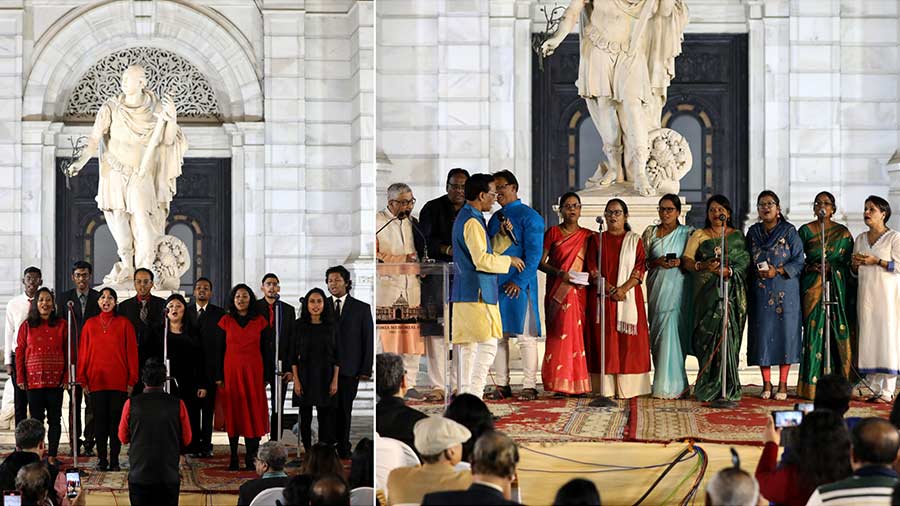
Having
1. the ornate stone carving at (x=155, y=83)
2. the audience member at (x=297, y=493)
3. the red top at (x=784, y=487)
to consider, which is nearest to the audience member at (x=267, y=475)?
the audience member at (x=297, y=493)

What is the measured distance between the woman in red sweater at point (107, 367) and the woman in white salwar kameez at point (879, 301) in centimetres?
384

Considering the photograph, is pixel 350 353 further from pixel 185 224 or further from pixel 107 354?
pixel 185 224

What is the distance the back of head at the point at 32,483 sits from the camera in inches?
219

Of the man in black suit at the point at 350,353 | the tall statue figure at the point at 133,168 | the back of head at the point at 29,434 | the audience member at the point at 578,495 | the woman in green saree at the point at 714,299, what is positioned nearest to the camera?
the audience member at the point at 578,495

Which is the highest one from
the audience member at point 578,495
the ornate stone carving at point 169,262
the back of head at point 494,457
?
the ornate stone carving at point 169,262

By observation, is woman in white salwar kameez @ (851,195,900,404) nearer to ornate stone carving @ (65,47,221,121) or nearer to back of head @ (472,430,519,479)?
back of head @ (472,430,519,479)

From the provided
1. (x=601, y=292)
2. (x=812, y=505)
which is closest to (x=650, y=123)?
(x=601, y=292)

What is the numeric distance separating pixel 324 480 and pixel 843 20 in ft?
23.5

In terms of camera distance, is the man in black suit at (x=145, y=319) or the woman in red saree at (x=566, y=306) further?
the man in black suit at (x=145, y=319)

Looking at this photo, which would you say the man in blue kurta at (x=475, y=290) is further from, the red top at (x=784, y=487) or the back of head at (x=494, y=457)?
the back of head at (x=494, y=457)

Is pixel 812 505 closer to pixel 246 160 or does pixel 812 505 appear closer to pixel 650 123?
pixel 650 123

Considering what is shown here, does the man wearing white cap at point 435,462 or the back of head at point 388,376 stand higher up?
A: the back of head at point 388,376

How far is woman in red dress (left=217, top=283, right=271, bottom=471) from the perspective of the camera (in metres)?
8.14

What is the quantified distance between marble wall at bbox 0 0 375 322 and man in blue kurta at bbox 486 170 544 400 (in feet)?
6.66
